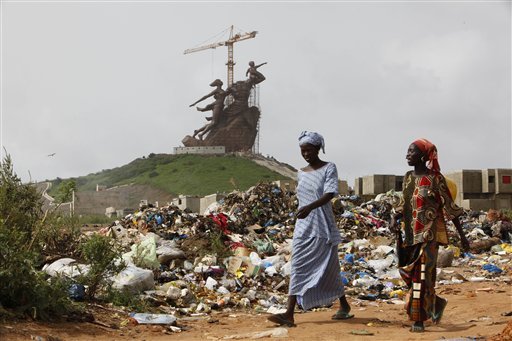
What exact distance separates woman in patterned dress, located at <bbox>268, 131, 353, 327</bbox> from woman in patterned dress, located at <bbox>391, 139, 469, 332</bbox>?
54 cm

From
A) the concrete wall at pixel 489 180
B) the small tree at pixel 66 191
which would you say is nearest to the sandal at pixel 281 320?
the small tree at pixel 66 191

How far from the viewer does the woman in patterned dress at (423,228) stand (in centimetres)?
464

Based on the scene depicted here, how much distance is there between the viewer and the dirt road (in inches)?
173

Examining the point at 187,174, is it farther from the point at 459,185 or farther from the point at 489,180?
the point at 489,180

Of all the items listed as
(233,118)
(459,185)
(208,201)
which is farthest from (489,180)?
(233,118)

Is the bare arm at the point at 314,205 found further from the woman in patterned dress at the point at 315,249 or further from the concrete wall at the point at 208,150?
the concrete wall at the point at 208,150

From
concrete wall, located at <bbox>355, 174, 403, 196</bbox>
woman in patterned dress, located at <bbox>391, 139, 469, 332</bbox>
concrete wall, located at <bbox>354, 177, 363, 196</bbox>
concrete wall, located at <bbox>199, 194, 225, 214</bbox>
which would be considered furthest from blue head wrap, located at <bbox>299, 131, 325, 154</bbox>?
concrete wall, located at <bbox>199, 194, 225, 214</bbox>

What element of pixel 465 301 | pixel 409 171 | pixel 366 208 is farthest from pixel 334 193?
pixel 366 208

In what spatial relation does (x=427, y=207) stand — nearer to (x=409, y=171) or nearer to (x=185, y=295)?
(x=409, y=171)

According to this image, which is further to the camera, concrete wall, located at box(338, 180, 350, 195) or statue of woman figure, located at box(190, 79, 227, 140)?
statue of woman figure, located at box(190, 79, 227, 140)

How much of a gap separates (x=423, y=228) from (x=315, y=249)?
87cm

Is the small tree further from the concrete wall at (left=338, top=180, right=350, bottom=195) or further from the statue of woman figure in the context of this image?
the statue of woman figure

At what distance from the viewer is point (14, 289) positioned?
458cm

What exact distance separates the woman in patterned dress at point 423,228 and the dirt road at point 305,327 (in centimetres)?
20
